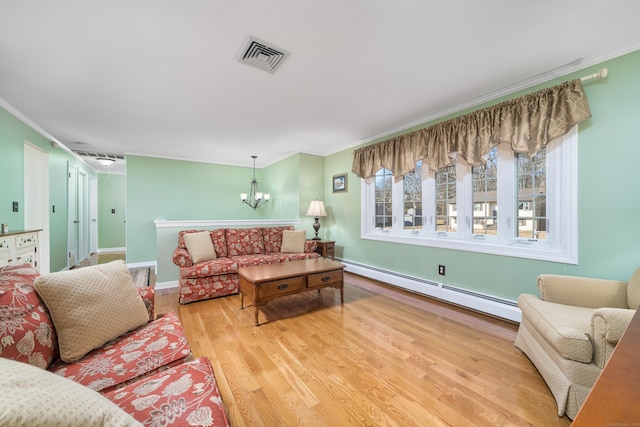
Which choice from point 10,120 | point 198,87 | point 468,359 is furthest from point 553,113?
point 10,120

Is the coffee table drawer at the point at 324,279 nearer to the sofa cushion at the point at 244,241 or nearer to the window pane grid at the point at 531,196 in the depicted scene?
the sofa cushion at the point at 244,241

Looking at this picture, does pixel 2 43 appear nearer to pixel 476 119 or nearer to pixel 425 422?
pixel 425 422

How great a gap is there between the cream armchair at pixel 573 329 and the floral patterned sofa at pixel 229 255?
2.76 meters

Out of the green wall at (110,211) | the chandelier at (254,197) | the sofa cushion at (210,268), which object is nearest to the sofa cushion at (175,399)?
the sofa cushion at (210,268)

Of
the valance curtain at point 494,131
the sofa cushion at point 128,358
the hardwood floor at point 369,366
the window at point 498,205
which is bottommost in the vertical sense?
the hardwood floor at point 369,366

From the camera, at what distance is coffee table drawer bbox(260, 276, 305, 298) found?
2477 mm

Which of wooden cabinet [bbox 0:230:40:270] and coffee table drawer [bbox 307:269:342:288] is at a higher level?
wooden cabinet [bbox 0:230:40:270]

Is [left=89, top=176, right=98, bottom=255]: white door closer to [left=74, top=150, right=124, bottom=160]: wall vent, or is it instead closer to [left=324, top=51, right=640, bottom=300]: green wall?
[left=74, top=150, right=124, bottom=160]: wall vent

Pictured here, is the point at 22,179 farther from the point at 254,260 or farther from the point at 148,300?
the point at 148,300

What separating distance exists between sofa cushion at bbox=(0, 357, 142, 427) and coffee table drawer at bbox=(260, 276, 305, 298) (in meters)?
1.91

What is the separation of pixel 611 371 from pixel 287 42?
2230mm

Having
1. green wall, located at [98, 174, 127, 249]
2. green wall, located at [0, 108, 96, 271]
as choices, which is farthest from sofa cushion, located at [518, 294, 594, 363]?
green wall, located at [98, 174, 127, 249]

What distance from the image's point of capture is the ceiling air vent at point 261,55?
1.81 m

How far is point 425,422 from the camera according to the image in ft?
4.31
